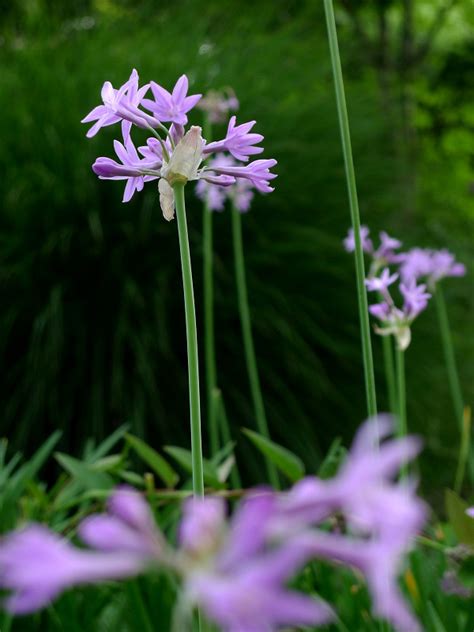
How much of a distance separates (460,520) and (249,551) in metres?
0.52

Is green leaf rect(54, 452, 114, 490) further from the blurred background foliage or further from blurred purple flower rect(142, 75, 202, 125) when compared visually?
the blurred background foliage

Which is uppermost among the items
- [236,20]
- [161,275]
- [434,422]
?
[236,20]

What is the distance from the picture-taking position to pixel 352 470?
150 millimetres

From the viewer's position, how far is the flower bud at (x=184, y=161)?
405 mm

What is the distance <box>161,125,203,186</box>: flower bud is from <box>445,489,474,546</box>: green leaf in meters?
0.36

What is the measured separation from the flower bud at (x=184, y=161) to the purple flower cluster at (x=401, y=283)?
1.03ft

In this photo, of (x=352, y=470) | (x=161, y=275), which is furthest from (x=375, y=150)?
(x=352, y=470)

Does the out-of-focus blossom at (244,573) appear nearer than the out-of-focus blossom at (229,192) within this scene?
Yes

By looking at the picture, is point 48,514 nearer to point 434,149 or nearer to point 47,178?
point 47,178

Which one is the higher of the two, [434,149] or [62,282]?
[434,149]

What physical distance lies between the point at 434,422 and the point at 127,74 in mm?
1489

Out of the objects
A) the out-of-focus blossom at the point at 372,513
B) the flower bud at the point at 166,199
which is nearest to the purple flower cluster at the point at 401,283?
the flower bud at the point at 166,199

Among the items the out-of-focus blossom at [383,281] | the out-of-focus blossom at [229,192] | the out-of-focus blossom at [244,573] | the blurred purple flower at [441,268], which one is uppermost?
the out-of-focus blossom at [229,192]

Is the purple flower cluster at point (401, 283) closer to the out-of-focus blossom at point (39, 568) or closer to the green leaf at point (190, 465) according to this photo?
the green leaf at point (190, 465)
